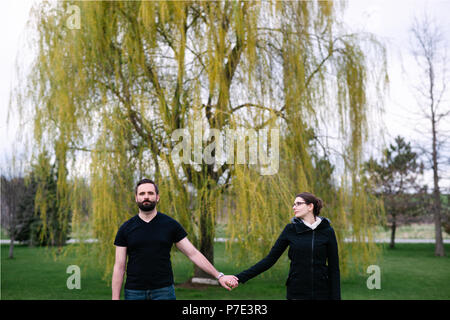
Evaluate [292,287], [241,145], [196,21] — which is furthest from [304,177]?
[292,287]

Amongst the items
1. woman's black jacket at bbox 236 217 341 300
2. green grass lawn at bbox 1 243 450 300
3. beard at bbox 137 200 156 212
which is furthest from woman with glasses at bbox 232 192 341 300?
green grass lawn at bbox 1 243 450 300

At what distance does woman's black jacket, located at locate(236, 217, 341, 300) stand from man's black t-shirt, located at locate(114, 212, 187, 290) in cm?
84

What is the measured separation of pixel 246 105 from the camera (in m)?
6.56

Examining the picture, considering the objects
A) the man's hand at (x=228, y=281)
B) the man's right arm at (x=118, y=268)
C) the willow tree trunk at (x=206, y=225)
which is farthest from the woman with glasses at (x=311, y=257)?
the willow tree trunk at (x=206, y=225)

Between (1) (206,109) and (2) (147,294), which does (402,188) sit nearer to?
(1) (206,109)

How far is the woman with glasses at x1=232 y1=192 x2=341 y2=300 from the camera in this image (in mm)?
2807

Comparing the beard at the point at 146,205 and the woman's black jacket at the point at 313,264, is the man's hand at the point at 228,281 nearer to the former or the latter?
the woman's black jacket at the point at 313,264

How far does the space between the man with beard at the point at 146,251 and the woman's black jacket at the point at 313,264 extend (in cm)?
82

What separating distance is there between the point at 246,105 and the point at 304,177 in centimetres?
143

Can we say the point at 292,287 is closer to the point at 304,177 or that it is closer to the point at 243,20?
the point at 304,177

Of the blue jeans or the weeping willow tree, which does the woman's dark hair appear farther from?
the weeping willow tree

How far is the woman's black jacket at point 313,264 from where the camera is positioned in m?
2.80
